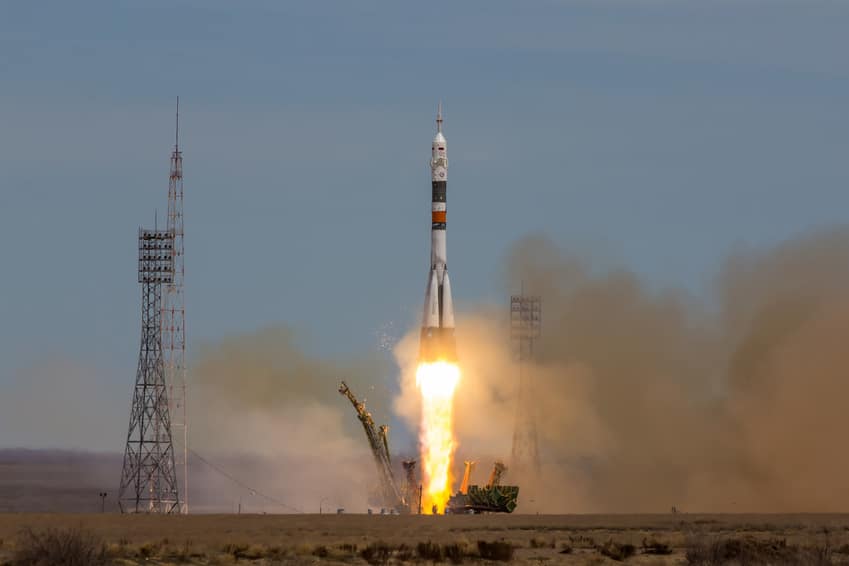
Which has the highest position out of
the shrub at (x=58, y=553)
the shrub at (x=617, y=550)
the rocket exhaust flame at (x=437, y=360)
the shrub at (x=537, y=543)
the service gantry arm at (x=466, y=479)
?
the rocket exhaust flame at (x=437, y=360)

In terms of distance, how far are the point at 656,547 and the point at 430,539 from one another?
11.2 meters

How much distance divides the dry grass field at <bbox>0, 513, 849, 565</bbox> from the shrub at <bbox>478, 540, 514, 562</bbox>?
0.09m

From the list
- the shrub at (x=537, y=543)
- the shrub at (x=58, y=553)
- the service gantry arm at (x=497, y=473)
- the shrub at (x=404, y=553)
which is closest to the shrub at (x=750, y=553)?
the shrub at (x=537, y=543)

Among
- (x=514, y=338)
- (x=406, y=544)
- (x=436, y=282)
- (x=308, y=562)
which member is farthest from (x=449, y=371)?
(x=308, y=562)

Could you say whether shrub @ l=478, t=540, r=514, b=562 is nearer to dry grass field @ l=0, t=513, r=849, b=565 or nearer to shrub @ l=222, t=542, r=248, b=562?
dry grass field @ l=0, t=513, r=849, b=565

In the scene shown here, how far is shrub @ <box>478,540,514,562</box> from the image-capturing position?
294 ft

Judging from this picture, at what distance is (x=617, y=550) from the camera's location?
93.8 metres

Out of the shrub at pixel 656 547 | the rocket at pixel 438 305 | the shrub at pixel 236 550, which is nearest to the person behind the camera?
the shrub at pixel 236 550

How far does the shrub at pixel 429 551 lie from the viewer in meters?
88.0

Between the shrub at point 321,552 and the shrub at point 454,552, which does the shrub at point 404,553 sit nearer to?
the shrub at point 454,552

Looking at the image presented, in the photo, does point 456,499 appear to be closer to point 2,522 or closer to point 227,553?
point 2,522

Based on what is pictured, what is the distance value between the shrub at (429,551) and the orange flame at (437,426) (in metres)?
50.9

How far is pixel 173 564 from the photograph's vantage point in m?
83.8

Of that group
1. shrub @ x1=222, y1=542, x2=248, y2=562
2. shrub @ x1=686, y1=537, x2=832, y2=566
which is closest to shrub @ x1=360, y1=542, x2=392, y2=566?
shrub @ x1=222, y1=542, x2=248, y2=562
